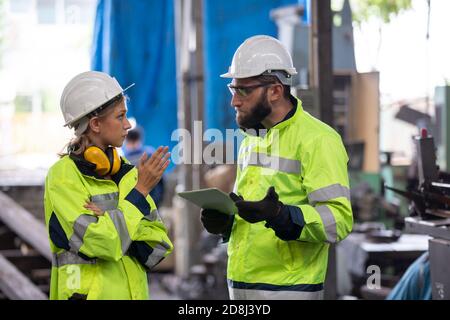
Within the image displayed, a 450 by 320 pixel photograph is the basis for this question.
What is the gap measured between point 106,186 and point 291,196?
3.34ft

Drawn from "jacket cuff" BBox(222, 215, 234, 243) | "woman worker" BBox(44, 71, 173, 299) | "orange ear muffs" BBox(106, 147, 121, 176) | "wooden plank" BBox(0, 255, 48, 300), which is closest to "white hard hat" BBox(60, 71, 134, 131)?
"woman worker" BBox(44, 71, 173, 299)

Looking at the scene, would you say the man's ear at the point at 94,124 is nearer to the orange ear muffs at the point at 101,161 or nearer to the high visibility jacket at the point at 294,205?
the orange ear muffs at the point at 101,161

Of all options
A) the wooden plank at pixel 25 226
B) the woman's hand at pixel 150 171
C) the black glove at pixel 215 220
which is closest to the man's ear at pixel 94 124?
the woman's hand at pixel 150 171

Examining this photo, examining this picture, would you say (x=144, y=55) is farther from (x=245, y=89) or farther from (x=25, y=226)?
(x=245, y=89)

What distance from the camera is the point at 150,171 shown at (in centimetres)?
470

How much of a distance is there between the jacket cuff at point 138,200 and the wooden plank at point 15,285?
410cm

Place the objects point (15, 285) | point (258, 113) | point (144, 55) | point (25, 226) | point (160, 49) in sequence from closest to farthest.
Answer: point (258, 113) → point (15, 285) → point (25, 226) → point (144, 55) → point (160, 49)

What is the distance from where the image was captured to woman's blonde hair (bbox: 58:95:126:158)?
4.84m

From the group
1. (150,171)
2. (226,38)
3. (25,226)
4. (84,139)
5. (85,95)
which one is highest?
(226,38)

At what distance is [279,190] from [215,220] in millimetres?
425

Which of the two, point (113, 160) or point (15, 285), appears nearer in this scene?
point (113, 160)

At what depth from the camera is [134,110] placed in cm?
1166

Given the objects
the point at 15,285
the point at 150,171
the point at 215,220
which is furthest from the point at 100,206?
the point at 15,285

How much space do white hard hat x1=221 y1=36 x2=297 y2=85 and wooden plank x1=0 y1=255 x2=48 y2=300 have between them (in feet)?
13.5
